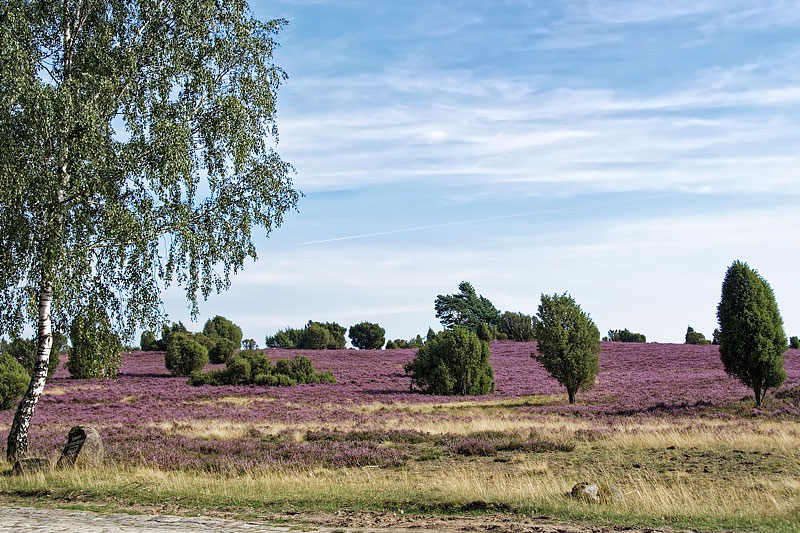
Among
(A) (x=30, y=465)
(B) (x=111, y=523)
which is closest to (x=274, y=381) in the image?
(A) (x=30, y=465)

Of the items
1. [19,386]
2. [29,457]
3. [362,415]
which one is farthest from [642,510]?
[19,386]

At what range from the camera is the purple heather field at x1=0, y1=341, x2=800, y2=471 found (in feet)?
62.7

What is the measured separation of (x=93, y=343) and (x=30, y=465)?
11.3 feet

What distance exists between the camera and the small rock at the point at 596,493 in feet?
37.6

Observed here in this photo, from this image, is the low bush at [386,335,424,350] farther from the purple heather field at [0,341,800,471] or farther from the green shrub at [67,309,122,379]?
the green shrub at [67,309,122,379]

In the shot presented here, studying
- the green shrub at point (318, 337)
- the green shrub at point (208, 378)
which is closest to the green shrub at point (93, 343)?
the green shrub at point (208, 378)

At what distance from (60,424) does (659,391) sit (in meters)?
33.4

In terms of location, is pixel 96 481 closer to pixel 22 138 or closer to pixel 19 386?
pixel 22 138

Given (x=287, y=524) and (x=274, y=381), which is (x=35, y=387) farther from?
(x=274, y=381)

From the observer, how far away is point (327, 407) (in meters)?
37.3

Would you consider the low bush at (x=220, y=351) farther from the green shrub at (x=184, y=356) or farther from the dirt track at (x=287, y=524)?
the dirt track at (x=287, y=524)

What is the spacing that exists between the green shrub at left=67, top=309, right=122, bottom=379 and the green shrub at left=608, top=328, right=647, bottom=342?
85.4m

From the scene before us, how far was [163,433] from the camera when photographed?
24.1 meters

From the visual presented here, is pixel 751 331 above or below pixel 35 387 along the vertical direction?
above
